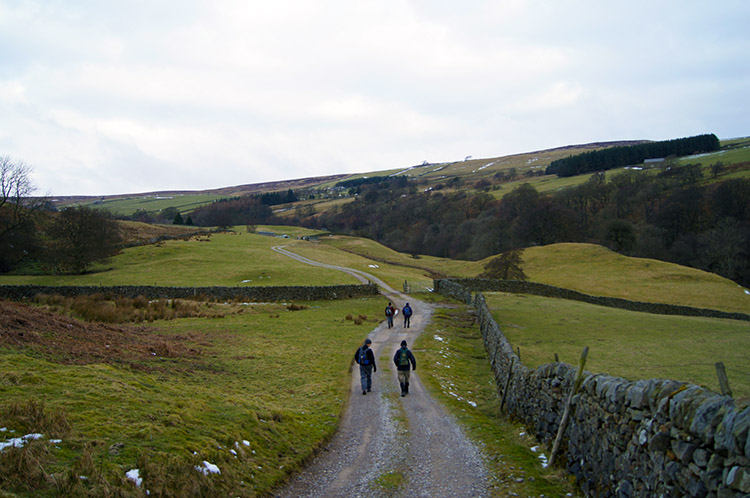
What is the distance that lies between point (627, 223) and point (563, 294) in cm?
3677

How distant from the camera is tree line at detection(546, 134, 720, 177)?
557 ft

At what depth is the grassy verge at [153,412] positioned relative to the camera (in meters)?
6.95

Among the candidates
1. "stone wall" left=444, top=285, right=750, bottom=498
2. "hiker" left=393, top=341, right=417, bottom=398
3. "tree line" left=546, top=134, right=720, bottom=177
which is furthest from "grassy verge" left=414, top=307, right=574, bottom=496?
"tree line" left=546, top=134, right=720, bottom=177

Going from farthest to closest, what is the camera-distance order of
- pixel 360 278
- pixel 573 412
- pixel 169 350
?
1. pixel 360 278
2. pixel 169 350
3. pixel 573 412

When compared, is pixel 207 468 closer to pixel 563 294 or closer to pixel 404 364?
pixel 404 364

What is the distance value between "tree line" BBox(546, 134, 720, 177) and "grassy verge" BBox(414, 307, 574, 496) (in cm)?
16663

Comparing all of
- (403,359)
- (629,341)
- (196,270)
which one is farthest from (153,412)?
(196,270)

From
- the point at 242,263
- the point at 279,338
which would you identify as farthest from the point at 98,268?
the point at 279,338

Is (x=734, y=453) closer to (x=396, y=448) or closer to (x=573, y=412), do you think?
(x=573, y=412)

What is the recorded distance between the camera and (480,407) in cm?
1681

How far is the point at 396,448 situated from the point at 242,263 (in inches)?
Result: 2364

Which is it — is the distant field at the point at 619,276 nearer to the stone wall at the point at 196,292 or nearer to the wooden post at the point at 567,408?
the stone wall at the point at 196,292

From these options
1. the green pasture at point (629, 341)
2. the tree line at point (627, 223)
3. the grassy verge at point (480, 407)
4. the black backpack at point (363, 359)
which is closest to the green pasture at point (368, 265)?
the tree line at point (627, 223)

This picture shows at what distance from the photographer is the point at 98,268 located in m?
63.4
